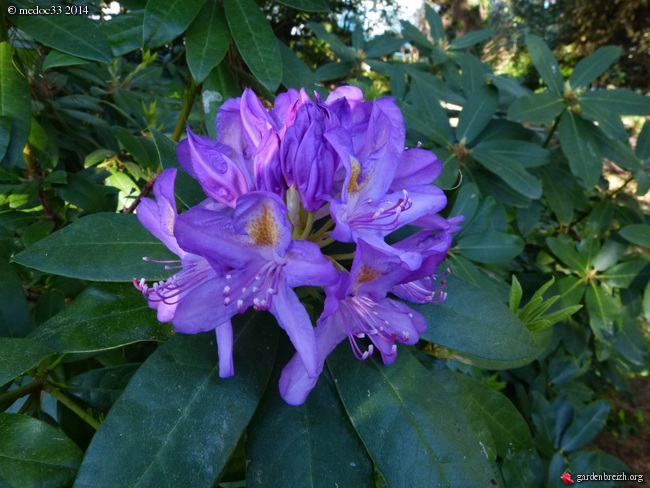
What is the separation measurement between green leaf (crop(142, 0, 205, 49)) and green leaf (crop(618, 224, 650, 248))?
1.93m

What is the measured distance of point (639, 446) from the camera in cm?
338

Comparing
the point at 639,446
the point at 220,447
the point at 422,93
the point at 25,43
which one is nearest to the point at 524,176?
the point at 422,93

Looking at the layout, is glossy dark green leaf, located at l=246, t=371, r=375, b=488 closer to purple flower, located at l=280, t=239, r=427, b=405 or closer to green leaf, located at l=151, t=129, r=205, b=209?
purple flower, located at l=280, t=239, r=427, b=405

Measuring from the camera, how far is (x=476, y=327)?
0.83 meters

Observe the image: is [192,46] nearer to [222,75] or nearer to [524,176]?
→ [222,75]

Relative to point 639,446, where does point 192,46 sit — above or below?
above

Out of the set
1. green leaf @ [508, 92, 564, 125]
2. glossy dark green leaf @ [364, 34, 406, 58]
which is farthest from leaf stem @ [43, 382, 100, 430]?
glossy dark green leaf @ [364, 34, 406, 58]

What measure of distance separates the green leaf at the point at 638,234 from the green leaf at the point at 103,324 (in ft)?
6.49

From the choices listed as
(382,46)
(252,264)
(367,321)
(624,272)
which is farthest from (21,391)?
(382,46)

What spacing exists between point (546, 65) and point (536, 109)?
40 centimetres

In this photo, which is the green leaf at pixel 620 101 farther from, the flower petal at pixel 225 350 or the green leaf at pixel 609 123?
the flower petal at pixel 225 350

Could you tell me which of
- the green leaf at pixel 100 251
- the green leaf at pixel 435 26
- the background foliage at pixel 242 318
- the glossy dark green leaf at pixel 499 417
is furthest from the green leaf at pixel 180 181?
the green leaf at pixel 435 26

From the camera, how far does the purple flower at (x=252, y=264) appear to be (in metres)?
0.62

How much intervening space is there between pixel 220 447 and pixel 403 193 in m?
0.49
